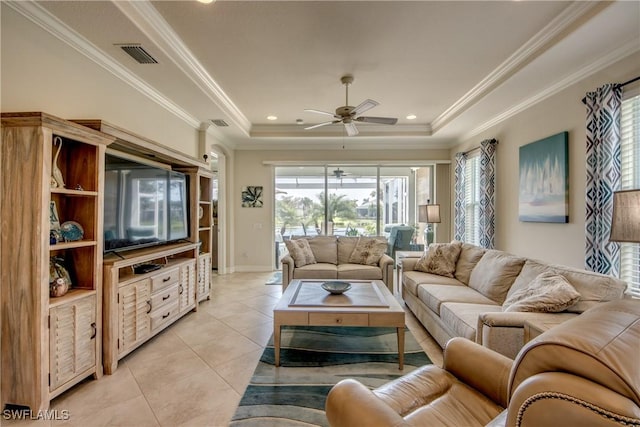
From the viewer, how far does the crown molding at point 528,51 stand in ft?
7.38

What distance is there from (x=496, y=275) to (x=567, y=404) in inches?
104

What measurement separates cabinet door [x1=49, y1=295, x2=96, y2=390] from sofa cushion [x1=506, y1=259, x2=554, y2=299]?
10.9 feet

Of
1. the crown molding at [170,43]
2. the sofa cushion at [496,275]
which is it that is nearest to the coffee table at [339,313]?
the sofa cushion at [496,275]

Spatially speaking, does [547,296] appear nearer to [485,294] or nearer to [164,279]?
[485,294]

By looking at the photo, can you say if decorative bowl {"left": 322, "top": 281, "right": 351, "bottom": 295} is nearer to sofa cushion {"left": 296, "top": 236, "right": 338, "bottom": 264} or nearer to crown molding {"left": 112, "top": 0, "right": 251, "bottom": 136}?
sofa cushion {"left": 296, "top": 236, "right": 338, "bottom": 264}

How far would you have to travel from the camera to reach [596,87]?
9.45 ft

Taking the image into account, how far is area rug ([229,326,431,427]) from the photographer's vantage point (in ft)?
6.19

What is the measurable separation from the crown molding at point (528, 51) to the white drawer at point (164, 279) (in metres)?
4.21

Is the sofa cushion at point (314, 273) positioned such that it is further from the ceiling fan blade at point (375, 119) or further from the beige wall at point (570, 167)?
the beige wall at point (570, 167)

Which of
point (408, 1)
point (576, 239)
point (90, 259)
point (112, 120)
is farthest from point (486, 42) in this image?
point (90, 259)

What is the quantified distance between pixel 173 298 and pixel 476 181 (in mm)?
5175

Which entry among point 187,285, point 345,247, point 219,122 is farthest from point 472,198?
point 187,285

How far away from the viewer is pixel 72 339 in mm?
2074

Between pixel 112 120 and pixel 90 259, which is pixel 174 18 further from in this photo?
pixel 90 259
